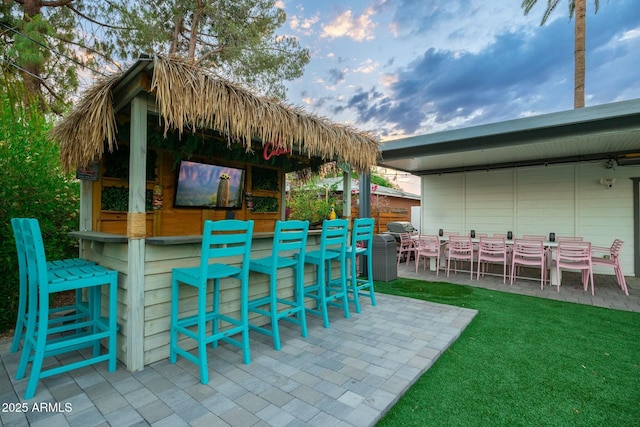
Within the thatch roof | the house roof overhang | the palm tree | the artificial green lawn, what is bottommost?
the artificial green lawn

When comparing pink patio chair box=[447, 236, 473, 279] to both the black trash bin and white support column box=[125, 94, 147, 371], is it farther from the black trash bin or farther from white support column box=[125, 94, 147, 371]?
white support column box=[125, 94, 147, 371]

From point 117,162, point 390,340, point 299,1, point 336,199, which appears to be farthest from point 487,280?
point 299,1

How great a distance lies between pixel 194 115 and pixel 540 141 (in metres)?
5.22

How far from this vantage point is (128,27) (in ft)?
20.6

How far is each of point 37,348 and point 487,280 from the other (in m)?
6.57

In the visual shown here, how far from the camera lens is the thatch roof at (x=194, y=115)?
2.21 m

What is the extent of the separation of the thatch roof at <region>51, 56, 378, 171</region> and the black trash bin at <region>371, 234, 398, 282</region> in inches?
98.6

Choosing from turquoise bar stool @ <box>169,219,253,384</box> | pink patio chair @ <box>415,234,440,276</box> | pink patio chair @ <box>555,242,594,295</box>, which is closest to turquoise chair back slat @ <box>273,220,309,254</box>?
turquoise bar stool @ <box>169,219,253,384</box>

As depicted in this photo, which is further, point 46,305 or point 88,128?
point 88,128

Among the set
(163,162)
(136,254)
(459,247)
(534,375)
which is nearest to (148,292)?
(136,254)

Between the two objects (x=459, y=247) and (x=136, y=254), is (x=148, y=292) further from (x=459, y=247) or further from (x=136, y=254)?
(x=459, y=247)

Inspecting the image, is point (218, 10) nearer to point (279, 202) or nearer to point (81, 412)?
point (279, 202)

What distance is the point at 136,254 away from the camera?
2246mm

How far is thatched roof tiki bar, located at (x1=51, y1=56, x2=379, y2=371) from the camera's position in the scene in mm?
2260
